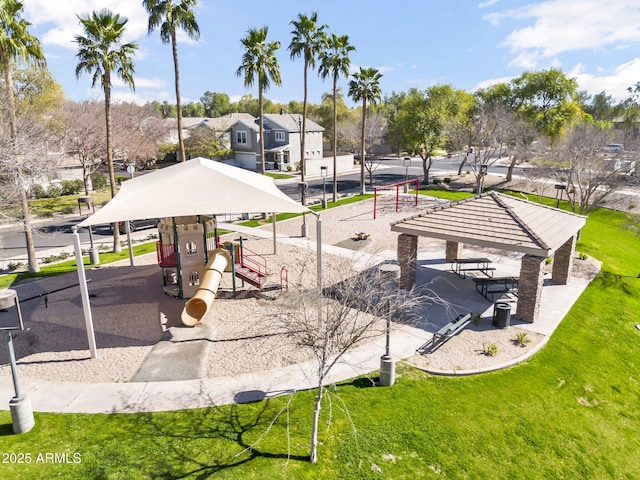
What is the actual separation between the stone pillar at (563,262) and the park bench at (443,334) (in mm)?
7583

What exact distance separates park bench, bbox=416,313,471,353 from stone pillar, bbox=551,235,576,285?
Result: 24.9 ft

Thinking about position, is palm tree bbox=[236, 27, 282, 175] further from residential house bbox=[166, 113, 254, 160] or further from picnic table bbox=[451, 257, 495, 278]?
residential house bbox=[166, 113, 254, 160]

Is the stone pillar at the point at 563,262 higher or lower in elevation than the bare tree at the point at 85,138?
lower

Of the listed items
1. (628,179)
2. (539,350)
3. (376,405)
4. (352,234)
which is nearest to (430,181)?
(628,179)

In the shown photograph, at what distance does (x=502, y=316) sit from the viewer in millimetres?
15609

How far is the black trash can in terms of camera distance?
51.1 ft

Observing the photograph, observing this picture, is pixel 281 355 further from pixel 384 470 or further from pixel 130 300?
pixel 130 300

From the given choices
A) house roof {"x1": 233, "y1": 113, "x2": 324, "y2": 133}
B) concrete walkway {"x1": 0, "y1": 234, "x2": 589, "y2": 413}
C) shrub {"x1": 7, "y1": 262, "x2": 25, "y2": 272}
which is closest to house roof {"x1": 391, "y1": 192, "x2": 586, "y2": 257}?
concrete walkway {"x1": 0, "y1": 234, "x2": 589, "y2": 413}

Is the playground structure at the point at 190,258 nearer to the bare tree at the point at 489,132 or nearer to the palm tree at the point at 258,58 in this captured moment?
the palm tree at the point at 258,58

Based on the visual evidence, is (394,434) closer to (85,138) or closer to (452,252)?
(452,252)

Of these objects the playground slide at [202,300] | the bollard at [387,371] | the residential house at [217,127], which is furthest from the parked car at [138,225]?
the residential house at [217,127]

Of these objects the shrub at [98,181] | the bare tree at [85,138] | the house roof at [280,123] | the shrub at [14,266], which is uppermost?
the house roof at [280,123]

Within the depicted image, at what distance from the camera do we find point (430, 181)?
5194 cm

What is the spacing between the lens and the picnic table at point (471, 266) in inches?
806
